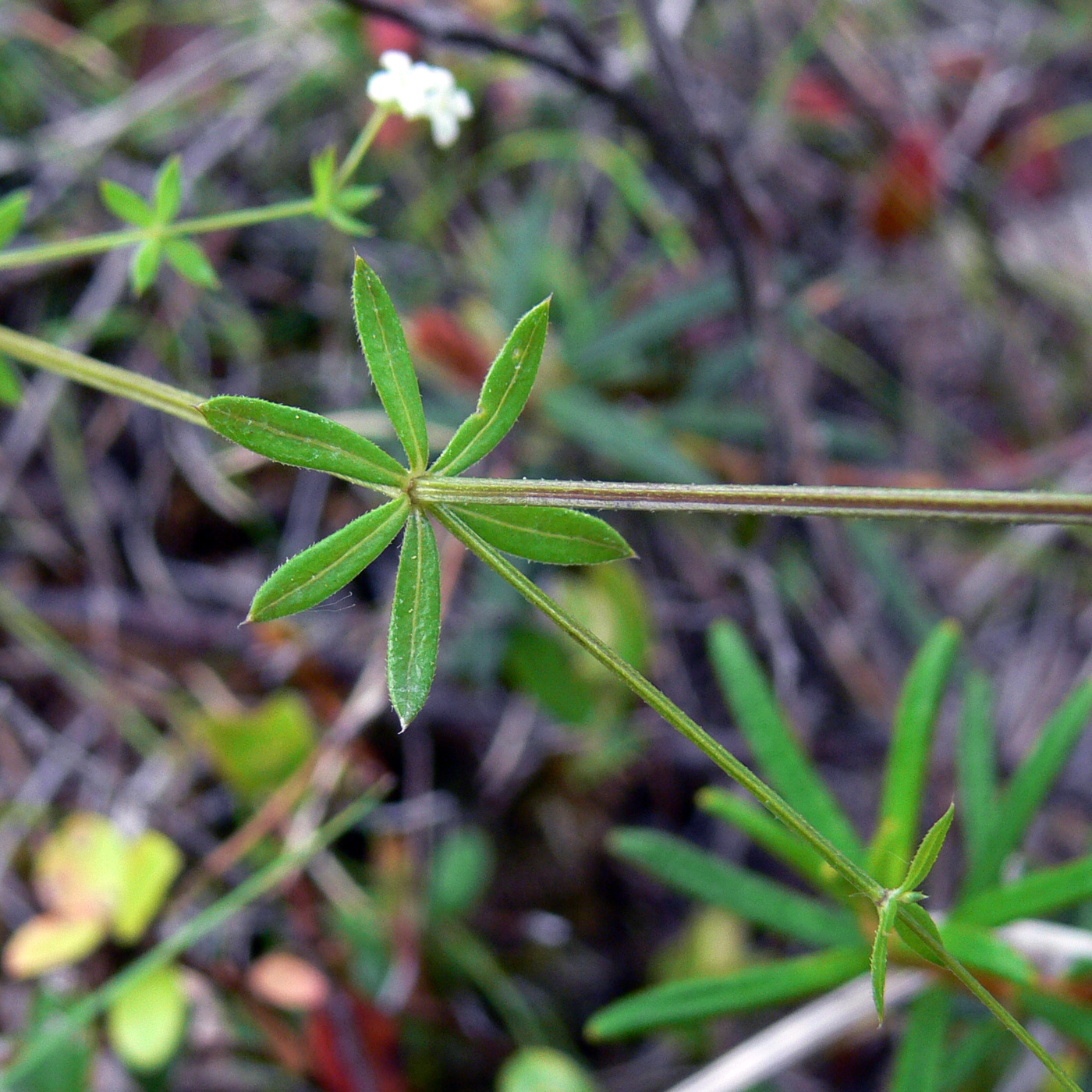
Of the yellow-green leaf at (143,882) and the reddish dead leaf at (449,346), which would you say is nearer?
the yellow-green leaf at (143,882)

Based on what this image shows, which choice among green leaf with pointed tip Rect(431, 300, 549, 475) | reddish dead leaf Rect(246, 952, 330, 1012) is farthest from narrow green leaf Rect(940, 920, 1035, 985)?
reddish dead leaf Rect(246, 952, 330, 1012)

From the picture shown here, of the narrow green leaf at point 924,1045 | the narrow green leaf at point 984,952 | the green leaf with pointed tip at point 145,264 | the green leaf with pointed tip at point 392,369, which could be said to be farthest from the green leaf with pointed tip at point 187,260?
the narrow green leaf at point 924,1045

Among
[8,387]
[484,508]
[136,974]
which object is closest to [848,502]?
[484,508]

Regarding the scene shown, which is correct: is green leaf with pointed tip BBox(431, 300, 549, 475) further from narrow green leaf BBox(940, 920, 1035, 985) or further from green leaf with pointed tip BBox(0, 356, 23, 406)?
narrow green leaf BBox(940, 920, 1035, 985)

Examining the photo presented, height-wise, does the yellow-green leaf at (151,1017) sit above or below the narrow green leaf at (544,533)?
below

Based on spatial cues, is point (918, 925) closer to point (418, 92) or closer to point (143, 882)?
point (418, 92)

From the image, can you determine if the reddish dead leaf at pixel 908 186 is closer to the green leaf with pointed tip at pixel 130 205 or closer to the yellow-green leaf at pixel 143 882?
the green leaf with pointed tip at pixel 130 205
